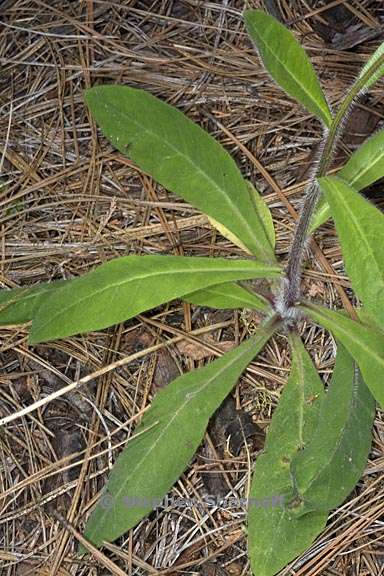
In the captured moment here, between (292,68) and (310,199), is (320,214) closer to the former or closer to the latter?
(310,199)

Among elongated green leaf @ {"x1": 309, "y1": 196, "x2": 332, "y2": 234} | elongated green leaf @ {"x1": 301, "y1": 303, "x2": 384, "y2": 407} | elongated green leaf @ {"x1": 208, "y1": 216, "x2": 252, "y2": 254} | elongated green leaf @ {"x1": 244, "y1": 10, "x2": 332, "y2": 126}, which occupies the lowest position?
elongated green leaf @ {"x1": 301, "y1": 303, "x2": 384, "y2": 407}

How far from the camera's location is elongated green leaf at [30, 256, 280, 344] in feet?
5.77

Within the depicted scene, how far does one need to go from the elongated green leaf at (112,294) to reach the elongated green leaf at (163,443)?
29cm

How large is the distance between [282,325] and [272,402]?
21cm

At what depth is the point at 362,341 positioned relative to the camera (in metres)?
1.84

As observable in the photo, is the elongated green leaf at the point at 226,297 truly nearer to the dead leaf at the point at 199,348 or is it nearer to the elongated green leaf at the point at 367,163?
the dead leaf at the point at 199,348

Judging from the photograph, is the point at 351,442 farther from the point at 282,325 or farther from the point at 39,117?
the point at 39,117

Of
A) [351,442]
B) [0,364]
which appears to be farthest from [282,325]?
[0,364]

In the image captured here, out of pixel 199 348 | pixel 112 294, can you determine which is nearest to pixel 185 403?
pixel 199 348

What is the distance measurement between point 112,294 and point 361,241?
58 cm

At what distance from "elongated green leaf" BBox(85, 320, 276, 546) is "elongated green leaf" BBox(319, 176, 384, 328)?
1.83 feet

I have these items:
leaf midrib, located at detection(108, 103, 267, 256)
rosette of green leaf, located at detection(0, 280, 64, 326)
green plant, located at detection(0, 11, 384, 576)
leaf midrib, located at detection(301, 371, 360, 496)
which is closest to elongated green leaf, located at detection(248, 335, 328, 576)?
green plant, located at detection(0, 11, 384, 576)

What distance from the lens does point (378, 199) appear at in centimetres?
229

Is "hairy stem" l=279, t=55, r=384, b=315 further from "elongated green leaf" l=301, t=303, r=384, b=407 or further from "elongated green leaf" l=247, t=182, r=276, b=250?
"elongated green leaf" l=247, t=182, r=276, b=250
